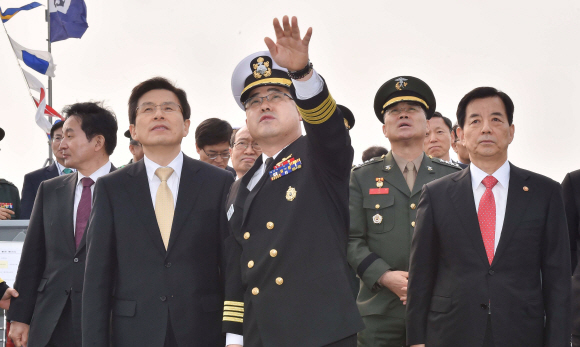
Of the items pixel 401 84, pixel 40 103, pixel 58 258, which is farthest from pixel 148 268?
pixel 40 103

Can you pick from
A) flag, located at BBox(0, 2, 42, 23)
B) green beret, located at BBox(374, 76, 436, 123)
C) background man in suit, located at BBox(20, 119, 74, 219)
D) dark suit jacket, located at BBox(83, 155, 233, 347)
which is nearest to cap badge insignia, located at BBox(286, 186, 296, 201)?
dark suit jacket, located at BBox(83, 155, 233, 347)

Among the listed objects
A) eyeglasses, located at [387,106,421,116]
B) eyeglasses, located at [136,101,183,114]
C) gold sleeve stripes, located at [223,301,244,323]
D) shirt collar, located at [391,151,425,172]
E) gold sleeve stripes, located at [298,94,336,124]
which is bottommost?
gold sleeve stripes, located at [223,301,244,323]

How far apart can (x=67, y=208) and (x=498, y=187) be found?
3097mm

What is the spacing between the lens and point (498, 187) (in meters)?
3.87

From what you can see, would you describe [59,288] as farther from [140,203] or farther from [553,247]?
[553,247]

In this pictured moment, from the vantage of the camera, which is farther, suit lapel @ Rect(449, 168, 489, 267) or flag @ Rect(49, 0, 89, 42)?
flag @ Rect(49, 0, 89, 42)

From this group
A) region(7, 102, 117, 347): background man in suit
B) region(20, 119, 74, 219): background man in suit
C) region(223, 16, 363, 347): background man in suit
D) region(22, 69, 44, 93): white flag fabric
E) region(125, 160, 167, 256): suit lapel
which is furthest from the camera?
region(22, 69, 44, 93): white flag fabric

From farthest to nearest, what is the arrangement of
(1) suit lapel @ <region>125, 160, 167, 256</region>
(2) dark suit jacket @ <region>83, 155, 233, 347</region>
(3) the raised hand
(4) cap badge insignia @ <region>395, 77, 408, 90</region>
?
(4) cap badge insignia @ <region>395, 77, 408, 90</region> → (1) suit lapel @ <region>125, 160, 167, 256</region> → (2) dark suit jacket @ <region>83, 155, 233, 347</region> → (3) the raised hand

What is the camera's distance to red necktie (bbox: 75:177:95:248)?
15.2ft

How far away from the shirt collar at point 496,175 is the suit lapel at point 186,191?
169 cm

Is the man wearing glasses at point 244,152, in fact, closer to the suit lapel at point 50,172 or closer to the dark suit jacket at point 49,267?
the dark suit jacket at point 49,267

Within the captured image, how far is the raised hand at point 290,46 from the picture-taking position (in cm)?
265

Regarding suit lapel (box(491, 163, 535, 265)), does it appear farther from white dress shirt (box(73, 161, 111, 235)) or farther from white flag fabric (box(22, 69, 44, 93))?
white flag fabric (box(22, 69, 44, 93))

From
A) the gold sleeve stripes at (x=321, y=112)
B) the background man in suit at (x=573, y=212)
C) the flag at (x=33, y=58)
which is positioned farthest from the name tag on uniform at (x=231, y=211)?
the flag at (x=33, y=58)
